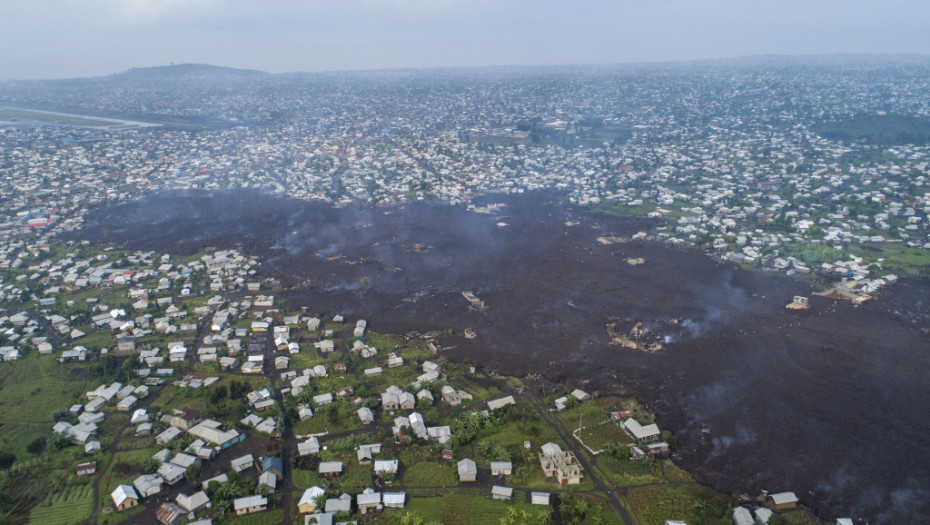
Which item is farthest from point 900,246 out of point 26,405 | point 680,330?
point 26,405

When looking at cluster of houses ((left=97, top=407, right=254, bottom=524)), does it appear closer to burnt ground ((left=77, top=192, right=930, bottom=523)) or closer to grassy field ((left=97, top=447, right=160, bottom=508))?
grassy field ((left=97, top=447, right=160, bottom=508))

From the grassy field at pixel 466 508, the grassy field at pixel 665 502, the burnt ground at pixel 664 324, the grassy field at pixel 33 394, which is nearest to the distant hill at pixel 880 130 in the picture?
the burnt ground at pixel 664 324

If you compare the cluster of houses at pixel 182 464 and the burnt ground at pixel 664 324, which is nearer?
the cluster of houses at pixel 182 464

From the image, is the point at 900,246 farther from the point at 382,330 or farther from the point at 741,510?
the point at 382,330

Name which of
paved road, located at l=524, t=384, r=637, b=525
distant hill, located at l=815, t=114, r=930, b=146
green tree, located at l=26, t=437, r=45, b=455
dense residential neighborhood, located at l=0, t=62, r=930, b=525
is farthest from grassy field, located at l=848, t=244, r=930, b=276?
green tree, located at l=26, t=437, r=45, b=455

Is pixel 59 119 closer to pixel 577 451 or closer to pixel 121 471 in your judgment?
pixel 121 471

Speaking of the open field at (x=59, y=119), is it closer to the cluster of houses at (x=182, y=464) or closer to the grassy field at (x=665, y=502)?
the cluster of houses at (x=182, y=464)

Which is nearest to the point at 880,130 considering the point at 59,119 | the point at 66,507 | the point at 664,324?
the point at 664,324
